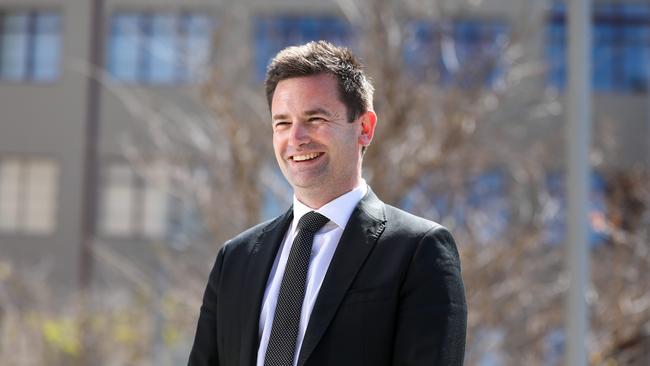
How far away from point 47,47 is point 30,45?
611 mm

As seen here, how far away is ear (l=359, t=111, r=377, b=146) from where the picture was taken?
271 centimetres

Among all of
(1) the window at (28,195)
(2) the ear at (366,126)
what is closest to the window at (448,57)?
(2) the ear at (366,126)

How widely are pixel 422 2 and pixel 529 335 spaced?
3.75 meters

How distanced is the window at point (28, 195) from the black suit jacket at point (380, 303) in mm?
31879

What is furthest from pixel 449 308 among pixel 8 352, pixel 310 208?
pixel 8 352

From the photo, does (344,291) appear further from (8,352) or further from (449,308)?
(8,352)

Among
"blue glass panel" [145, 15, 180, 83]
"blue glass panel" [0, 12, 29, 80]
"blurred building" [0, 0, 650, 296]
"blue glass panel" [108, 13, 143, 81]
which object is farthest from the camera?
"blue glass panel" [0, 12, 29, 80]

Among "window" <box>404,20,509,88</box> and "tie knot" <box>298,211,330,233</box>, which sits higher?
"window" <box>404,20,509,88</box>

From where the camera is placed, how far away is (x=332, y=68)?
2.61m

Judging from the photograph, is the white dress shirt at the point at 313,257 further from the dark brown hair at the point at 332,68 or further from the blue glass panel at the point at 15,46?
the blue glass panel at the point at 15,46

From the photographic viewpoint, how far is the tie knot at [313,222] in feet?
8.79

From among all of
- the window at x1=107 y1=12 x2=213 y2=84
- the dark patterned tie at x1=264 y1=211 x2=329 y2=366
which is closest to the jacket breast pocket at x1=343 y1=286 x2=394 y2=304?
the dark patterned tie at x1=264 y1=211 x2=329 y2=366

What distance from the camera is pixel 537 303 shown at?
1088 cm

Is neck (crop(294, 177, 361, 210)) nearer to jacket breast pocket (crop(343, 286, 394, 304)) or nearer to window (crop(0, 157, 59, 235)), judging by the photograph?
jacket breast pocket (crop(343, 286, 394, 304))
